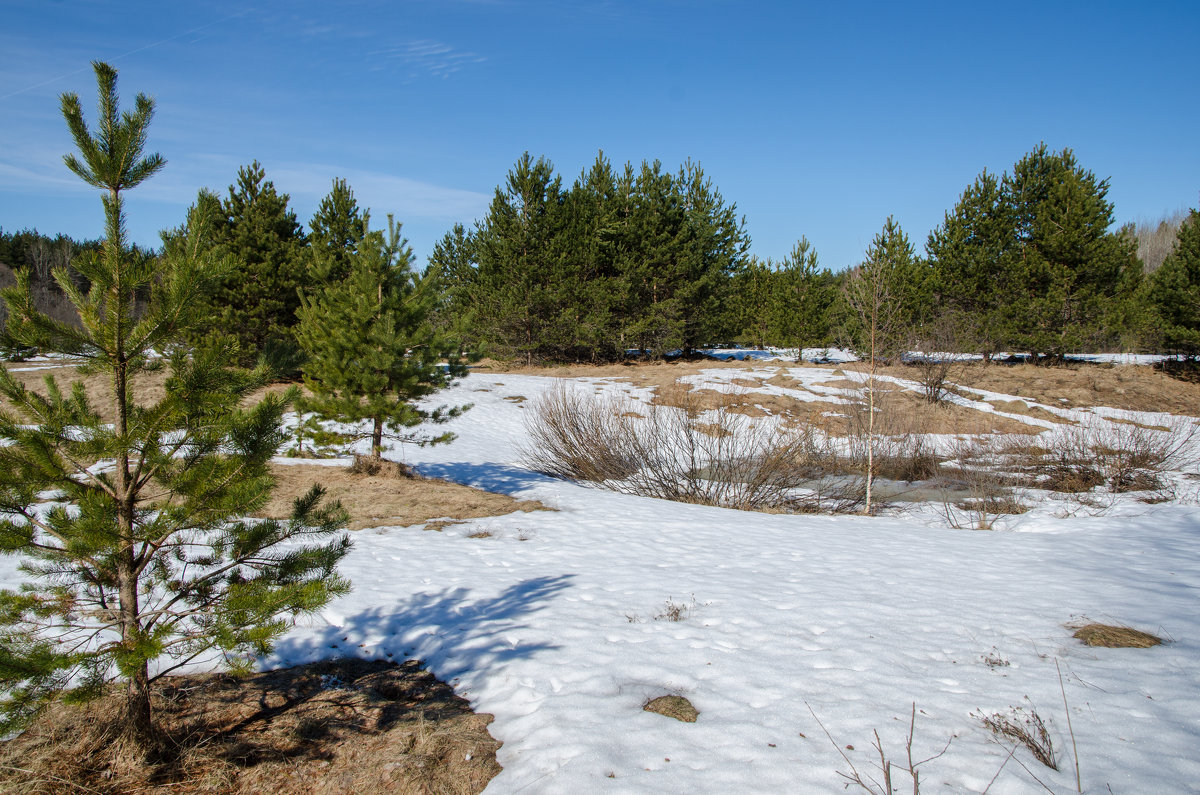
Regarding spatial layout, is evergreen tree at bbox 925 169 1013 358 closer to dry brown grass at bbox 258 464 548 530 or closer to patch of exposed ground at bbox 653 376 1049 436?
patch of exposed ground at bbox 653 376 1049 436

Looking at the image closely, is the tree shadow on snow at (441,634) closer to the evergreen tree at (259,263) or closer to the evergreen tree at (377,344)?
the evergreen tree at (377,344)

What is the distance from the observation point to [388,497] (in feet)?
33.1

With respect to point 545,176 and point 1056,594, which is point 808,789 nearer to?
point 1056,594

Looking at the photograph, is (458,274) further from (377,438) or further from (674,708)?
(674,708)

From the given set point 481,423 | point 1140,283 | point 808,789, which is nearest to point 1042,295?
point 1140,283

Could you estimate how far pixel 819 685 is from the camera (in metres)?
4.10

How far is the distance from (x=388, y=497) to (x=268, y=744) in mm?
6902

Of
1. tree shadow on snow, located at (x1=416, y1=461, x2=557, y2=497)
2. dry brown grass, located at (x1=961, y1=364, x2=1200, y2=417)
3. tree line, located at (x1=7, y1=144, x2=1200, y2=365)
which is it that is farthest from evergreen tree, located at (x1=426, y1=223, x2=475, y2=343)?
dry brown grass, located at (x1=961, y1=364, x2=1200, y2=417)

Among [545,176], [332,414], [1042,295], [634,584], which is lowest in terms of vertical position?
[634,584]

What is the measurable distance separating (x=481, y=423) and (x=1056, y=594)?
15.7 m

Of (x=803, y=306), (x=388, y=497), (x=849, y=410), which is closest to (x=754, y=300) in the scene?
(x=803, y=306)

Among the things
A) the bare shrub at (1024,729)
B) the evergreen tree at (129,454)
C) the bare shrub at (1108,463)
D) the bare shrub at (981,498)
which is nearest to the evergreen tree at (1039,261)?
the bare shrub at (1108,463)

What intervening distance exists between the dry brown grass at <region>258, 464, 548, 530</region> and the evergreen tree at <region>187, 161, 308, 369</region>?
743 centimetres

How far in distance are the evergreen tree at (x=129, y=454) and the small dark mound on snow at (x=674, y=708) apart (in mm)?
2045
